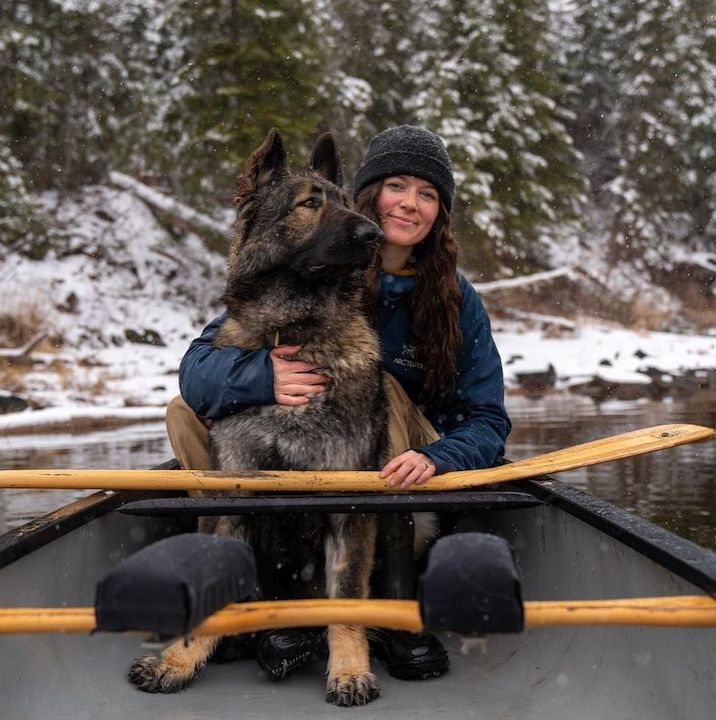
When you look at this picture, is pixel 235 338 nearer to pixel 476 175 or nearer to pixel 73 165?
pixel 476 175

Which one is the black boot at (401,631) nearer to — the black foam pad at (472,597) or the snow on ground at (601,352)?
the black foam pad at (472,597)

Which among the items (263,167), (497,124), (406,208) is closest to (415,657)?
(406,208)

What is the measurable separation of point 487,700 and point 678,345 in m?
25.0

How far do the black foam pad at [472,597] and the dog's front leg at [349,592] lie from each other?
1427 mm

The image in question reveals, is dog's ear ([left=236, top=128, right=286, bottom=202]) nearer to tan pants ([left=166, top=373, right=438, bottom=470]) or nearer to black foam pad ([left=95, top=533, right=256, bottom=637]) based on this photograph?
tan pants ([left=166, top=373, right=438, bottom=470])

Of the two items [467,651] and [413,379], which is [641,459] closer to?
[413,379]

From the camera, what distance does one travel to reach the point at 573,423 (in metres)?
13.2

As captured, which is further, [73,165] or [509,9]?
[509,9]

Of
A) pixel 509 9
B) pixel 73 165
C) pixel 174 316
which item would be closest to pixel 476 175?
pixel 509 9

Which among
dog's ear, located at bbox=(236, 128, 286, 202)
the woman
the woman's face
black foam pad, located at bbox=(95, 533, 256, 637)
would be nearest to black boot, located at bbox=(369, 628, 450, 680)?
the woman

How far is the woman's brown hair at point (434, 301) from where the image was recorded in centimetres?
393

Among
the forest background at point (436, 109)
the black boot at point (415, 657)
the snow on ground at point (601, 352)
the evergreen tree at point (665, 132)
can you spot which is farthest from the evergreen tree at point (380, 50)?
the black boot at point (415, 657)

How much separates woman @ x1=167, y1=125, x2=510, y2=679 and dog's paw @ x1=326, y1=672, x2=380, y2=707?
1.23 feet

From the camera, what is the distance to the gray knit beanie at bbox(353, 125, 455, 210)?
399cm
